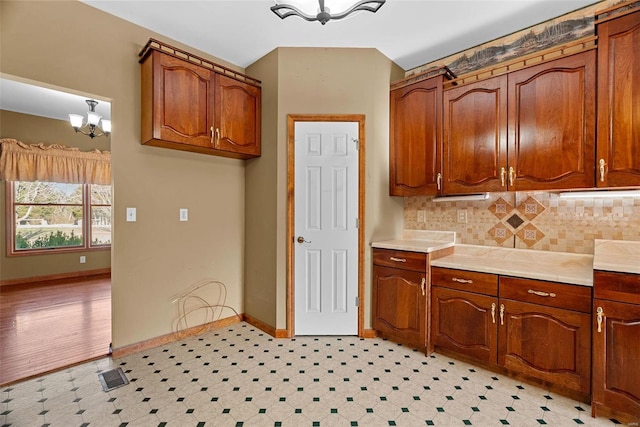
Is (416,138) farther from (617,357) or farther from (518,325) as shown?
(617,357)

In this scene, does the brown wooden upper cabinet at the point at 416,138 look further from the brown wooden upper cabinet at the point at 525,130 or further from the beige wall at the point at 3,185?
the beige wall at the point at 3,185

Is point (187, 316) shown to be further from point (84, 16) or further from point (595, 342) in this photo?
point (595, 342)

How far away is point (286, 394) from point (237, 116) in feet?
7.95

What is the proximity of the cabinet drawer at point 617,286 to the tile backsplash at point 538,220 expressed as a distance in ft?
2.15

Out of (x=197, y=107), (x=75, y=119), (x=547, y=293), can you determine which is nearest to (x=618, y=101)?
(x=547, y=293)

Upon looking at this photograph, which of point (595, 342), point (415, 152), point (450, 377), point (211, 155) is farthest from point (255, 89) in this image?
point (595, 342)

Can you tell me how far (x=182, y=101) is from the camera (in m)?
2.49

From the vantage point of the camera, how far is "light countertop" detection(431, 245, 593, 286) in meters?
1.92

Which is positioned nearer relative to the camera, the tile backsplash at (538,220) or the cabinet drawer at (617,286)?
the cabinet drawer at (617,286)

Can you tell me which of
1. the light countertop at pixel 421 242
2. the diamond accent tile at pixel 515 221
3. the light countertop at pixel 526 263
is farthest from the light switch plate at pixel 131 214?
the diamond accent tile at pixel 515 221

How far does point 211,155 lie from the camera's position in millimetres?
3053

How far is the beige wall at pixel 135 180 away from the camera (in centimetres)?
210

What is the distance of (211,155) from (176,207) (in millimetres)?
646

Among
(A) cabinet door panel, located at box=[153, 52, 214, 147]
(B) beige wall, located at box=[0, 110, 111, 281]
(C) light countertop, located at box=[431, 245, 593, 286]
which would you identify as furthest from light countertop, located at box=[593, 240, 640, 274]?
(B) beige wall, located at box=[0, 110, 111, 281]
